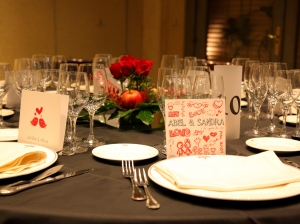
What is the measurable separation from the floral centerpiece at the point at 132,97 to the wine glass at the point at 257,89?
38 cm

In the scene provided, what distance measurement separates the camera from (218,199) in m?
0.77

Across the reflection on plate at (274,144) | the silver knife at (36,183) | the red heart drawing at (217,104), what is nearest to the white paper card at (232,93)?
the reflection on plate at (274,144)

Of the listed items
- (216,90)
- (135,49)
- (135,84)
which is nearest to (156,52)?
(135,49)

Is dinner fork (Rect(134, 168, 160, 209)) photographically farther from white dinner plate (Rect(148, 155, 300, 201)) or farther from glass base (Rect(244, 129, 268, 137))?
glass base (Rect(244, 129, 268, 137))

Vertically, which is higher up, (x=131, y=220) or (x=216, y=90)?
(x=216, y=90)

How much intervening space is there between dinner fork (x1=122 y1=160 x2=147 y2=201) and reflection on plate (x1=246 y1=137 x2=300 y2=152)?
441 mm

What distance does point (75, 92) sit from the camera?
1.20m

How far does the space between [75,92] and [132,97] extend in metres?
0.34

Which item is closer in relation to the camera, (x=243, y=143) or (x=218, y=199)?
(x=218, y=199)

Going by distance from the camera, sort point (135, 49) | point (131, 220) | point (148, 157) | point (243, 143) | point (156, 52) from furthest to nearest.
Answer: point (135, 49), point (156, 52), point (243, 143), point (148, 157), point (131, 220)

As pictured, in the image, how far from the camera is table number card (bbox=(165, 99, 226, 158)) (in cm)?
108

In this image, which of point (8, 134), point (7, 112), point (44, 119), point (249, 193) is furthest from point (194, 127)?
point (7, 112)

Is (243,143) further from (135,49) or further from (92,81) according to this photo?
(135,49)

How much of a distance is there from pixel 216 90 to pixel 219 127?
5.8 inches
